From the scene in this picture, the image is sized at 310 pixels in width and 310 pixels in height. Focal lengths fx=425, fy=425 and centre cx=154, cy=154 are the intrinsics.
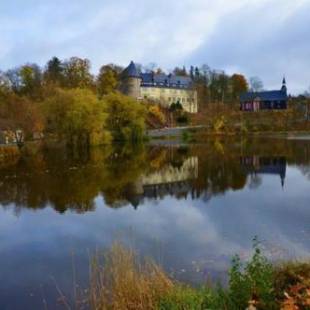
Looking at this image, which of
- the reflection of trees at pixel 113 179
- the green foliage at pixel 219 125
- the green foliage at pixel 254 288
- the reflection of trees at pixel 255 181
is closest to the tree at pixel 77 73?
the green foliage at pixel 219 125

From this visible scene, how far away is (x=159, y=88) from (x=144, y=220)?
7681cm

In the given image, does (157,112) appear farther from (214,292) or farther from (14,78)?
(214,292)

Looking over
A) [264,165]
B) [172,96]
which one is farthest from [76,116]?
[172,96]

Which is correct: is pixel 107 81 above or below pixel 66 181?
above

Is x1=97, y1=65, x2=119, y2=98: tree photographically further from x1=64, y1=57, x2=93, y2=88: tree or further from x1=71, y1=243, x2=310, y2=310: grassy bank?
x1=71, y1=243, x2=310, y2=310: grassy bank

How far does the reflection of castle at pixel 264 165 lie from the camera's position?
25242 millimetres

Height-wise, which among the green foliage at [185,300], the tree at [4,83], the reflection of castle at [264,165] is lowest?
the reflection of castle at [264,165]

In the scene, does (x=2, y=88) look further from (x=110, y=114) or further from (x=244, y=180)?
(x=244, y=180)

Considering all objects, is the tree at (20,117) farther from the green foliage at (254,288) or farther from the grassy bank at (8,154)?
the green foliage at (254,288)

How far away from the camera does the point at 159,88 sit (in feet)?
293

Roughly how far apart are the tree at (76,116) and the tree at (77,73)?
76.8 ft

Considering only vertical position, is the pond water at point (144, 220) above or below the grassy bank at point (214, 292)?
below

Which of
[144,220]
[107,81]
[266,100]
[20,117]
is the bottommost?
[144,220]

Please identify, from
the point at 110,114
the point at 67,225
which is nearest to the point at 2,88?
the point at 110,114
